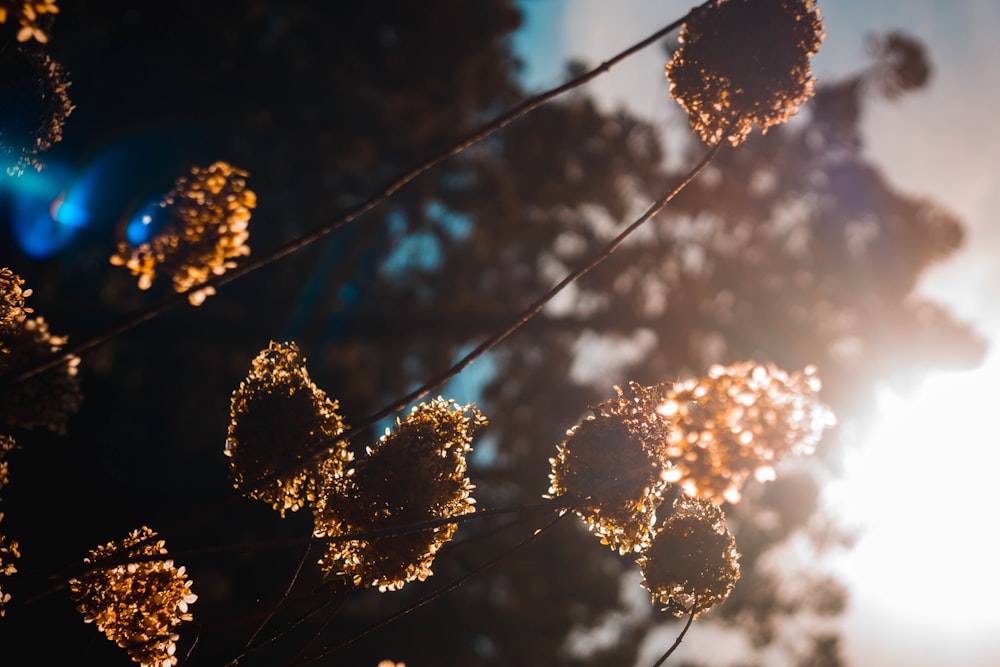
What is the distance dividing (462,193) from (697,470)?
10.1 m

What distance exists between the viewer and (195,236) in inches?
69.2

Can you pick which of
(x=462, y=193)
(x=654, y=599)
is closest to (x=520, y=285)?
(x=462, y=193)

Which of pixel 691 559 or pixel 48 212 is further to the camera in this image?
pixel 48 212

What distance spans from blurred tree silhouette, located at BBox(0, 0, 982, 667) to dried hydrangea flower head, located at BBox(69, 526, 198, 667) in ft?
16.1

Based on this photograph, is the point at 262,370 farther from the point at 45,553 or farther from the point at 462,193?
the point at 462,193

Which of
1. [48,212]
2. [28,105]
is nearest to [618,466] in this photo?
[28,105]

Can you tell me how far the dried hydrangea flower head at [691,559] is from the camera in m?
2.10

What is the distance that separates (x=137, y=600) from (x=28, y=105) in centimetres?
159

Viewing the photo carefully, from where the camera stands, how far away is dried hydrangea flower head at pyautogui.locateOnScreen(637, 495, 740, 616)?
2.10 meters

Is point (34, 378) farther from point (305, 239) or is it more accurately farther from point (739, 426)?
point (739, 426)

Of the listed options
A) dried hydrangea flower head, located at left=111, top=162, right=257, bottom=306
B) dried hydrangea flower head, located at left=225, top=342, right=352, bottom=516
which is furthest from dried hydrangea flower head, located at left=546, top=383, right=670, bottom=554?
dried hydrangea flower head, located at left=111, top=162, right=257, bottom=306

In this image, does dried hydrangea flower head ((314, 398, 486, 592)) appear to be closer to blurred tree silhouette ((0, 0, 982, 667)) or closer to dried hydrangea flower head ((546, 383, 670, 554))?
dried hydrangea flower head ((546, 383, 670, 554))

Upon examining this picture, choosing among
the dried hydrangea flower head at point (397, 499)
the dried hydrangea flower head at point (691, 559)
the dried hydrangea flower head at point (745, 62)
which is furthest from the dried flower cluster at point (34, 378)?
the dried hydrangea flower head at point (745, 62)

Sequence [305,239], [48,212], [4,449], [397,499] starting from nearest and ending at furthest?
Answer: [305,239] < [4,449] < [397,499] < [48,212]
